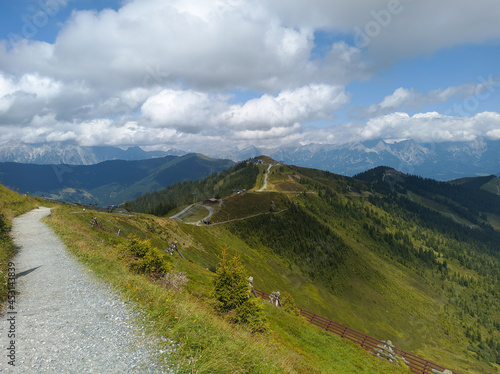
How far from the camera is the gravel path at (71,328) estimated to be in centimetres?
711

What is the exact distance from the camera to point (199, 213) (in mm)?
123312

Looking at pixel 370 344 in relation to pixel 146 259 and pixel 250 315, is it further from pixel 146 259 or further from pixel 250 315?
pixel 146 259

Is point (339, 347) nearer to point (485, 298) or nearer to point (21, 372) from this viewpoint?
point (21, 372)

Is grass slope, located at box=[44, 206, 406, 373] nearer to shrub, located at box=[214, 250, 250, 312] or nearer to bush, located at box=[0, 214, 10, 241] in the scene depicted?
shrub, located at box=[214, 250, 250, 312]

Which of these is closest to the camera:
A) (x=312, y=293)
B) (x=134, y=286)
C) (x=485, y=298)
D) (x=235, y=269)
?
(x=134, y=286)

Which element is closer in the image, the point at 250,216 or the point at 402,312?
the point at 402,312

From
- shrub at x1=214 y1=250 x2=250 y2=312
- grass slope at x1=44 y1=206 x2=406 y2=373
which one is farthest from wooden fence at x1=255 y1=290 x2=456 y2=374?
shrub at x1=214 y1=250 x2=250 y2=312

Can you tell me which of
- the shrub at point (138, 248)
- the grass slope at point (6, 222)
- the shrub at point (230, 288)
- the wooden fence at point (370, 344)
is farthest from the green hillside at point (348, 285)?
the shrub at point (230, 288)

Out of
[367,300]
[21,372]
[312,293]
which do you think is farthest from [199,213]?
[21,372]

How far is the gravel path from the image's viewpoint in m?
7.11

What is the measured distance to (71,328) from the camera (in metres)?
8.87

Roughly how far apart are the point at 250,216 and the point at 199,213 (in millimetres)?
30533

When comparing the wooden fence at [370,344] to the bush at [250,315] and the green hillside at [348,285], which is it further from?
the green hillside at [348,285]

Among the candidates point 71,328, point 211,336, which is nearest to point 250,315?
point 211,336
